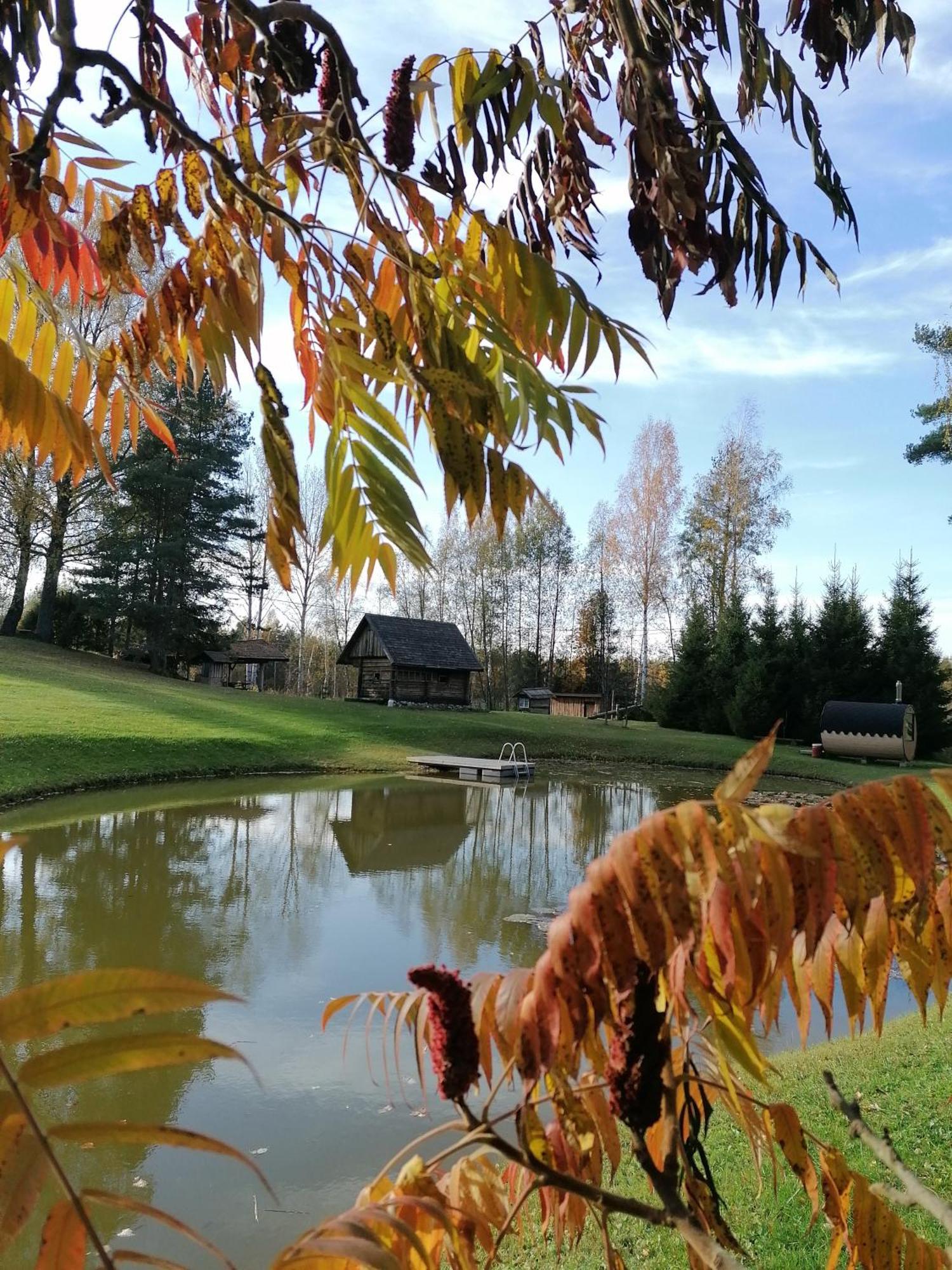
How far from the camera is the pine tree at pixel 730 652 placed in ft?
103

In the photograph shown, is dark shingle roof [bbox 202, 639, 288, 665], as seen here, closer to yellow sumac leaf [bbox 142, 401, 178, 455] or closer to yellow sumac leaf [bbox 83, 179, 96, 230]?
yellow sumac leaf [bbox 83, 179, 96, 230]

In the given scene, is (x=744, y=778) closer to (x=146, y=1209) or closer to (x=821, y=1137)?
(x=146, y=1209)

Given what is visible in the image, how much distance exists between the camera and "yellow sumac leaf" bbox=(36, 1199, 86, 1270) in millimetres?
646

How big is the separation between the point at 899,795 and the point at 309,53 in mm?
1320

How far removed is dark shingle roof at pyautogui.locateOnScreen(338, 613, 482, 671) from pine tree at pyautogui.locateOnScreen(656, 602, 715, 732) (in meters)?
7.21

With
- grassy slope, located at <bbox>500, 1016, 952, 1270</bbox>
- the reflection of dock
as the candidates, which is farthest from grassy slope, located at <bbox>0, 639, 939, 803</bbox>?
grassy slope, located at <bbox>500, 1016, 952, 1270</bbox>

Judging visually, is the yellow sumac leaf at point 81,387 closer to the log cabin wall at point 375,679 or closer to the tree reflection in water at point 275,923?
the tree reflection in water at point 275,923

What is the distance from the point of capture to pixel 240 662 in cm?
3834

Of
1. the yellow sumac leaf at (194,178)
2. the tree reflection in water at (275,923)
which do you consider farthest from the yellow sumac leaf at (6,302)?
the tree reflection in water at (275,923)

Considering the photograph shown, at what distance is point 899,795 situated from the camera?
84 cm

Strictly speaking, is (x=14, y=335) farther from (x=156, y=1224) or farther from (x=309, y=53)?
(x=156, y=1224)

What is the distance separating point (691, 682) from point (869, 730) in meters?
7.55

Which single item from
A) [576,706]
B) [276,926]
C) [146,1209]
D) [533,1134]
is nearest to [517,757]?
[576,706]

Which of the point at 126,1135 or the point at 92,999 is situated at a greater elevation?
the point at 92,999
